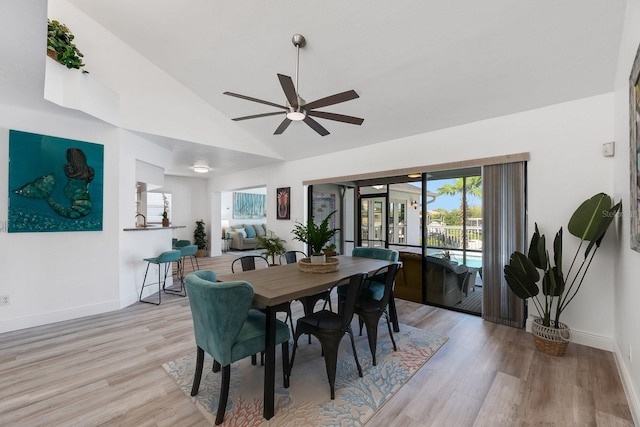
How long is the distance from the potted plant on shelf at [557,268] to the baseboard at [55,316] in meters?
4.88

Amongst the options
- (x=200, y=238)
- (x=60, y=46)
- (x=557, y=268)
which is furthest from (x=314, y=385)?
(x=200, y=238)

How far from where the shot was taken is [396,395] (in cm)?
200

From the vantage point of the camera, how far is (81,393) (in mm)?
2014

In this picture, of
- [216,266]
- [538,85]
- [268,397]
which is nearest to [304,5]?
[538,85]

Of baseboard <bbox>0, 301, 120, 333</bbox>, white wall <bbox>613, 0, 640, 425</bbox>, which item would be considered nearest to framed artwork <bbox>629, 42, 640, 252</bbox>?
white wall <bbox>613, 0, 640, 425</bbox>

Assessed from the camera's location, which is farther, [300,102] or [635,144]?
[300,102]

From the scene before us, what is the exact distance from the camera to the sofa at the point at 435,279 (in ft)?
13.2

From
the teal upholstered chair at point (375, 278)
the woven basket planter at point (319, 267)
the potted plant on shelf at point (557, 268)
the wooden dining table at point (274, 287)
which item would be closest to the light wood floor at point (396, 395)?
the potted plant on shelf at point (557, 268)

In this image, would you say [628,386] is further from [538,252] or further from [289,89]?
[289,89]

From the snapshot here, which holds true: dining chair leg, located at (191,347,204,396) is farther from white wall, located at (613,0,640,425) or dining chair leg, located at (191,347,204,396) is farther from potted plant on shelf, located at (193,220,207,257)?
potted plant on shelf, located at (193,220,207,257)

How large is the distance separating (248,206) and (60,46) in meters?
7.92

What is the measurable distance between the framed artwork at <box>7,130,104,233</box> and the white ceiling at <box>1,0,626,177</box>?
1.70m

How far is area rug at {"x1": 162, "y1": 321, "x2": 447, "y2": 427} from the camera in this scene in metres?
1.78

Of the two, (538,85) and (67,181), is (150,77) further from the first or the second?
A: (538,85)
